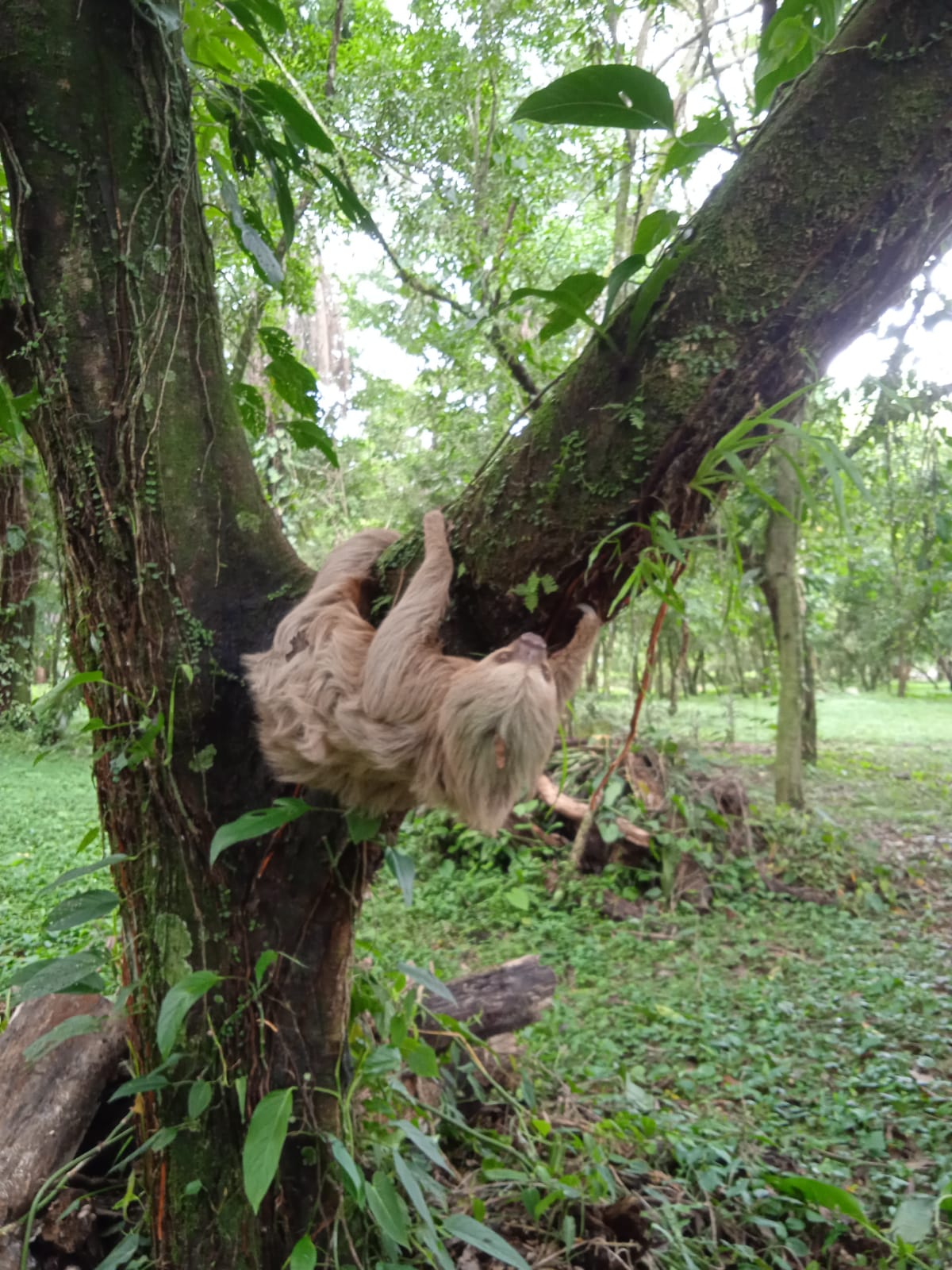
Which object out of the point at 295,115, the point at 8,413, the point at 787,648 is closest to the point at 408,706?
the point at 8,413

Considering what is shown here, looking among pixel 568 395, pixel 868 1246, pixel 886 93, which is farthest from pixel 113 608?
pixel 868 1246

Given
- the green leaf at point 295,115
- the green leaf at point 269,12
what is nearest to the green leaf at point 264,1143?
the green leaf at point 295,115

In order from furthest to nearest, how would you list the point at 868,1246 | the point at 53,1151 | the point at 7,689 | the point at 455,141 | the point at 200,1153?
the point at 7,689 < the point at 455,141 < the point at 868,1246 < the point at 53,1151 < the point at 200,1153

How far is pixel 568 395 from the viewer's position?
2059 millimetres

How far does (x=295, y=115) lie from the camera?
2.64 m

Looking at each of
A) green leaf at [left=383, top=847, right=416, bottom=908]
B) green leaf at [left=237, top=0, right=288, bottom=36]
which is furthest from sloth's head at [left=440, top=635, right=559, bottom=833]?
green leaf at [left=237, top=0, right=288, bottom=36]

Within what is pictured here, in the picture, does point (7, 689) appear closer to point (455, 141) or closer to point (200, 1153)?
point (455, 141)

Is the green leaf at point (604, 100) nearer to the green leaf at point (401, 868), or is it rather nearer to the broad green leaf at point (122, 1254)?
the green leaf at point (401, 868)

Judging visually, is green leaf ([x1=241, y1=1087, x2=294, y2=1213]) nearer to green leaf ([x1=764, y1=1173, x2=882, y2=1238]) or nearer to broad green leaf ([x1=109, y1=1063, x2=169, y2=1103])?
broad green leaf ([x1=109, y1=1063, x2=169, y2=1103])

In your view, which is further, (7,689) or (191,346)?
(7,689)

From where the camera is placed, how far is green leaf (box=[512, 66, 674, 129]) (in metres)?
1.86

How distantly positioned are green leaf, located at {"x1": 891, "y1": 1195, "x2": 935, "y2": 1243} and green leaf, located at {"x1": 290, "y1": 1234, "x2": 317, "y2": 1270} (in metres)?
1.77

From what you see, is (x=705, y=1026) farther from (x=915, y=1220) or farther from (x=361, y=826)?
(x=361, y=826)

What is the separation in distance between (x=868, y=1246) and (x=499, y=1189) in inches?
46.4
